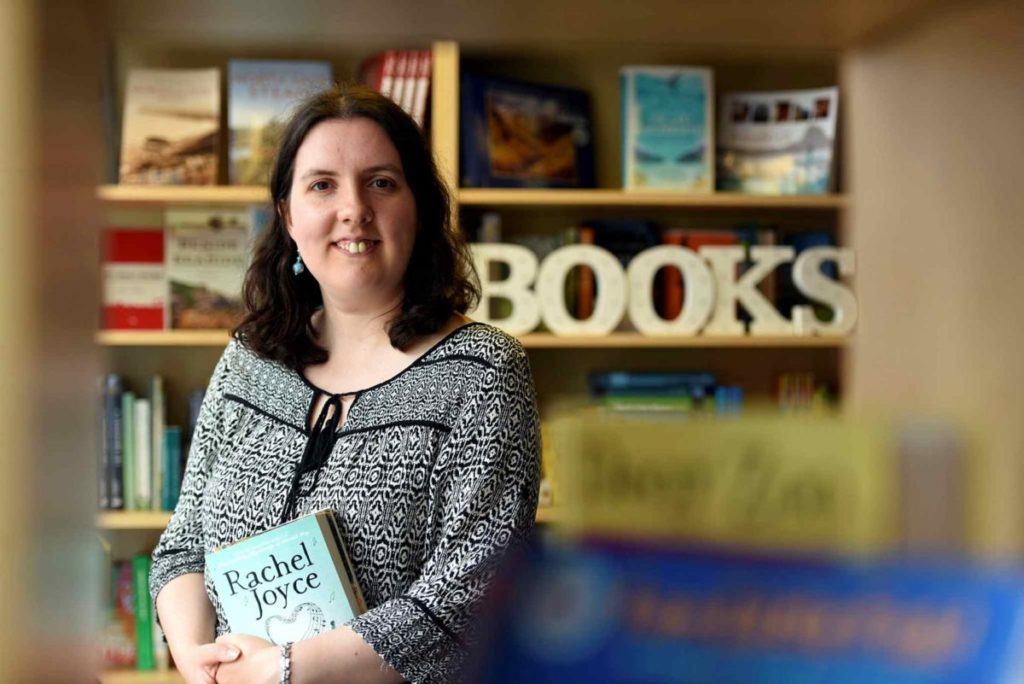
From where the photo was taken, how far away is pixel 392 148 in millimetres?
761

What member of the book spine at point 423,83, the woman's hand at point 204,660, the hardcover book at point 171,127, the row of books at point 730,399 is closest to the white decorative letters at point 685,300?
the book spine at point 423,83

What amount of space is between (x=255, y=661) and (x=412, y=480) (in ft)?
0.54

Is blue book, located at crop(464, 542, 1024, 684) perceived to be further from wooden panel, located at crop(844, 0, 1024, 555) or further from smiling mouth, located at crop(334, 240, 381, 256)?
smiling mouth, located at crop(334, 240, 381, 256)

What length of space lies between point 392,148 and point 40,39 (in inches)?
24.2

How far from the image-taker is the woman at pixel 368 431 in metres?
0.74

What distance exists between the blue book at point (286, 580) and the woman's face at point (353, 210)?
0.16 m

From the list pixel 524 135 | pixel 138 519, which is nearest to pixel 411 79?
pixel 524 135

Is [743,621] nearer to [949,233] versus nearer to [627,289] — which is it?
[949,233]

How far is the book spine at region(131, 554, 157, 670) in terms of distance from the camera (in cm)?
212

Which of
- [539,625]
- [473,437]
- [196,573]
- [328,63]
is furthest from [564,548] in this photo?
[328,63]

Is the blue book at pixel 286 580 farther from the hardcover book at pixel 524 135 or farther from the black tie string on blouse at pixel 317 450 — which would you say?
the hardcover book at pixel 524 135

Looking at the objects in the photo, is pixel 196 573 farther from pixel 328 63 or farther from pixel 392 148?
pixel 328 63

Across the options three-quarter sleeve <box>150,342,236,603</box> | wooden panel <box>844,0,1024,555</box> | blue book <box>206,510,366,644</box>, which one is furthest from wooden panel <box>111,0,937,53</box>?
three-quarter sleeve <box>150,342,236,603</box>

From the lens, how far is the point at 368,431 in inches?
31.9
